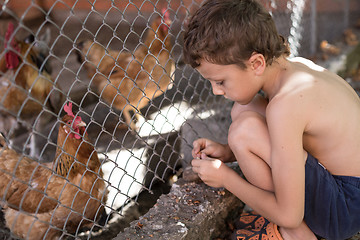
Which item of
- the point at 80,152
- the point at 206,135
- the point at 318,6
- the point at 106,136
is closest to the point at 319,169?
the point at 206,135

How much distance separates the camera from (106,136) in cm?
314

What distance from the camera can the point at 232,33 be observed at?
1.49m

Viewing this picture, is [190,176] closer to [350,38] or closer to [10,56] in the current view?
[10,56]

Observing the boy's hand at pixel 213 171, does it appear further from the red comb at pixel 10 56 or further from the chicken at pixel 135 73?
the red comb at pixel 10 56

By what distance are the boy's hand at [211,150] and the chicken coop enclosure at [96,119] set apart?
0.79 feet

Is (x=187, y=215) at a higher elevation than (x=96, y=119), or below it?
higher

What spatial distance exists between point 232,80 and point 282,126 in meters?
0.29

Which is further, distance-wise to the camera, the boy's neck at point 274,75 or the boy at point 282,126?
the boy's neck at point 274,75

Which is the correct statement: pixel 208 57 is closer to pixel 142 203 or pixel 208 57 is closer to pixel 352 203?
pixel 352 203

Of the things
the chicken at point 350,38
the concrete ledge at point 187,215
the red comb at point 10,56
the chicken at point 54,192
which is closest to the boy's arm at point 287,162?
the concrete ledge at point 187,215

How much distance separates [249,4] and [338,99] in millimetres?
567

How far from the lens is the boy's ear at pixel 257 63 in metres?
1.53

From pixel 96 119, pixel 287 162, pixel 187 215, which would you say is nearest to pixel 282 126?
pixel 287 162

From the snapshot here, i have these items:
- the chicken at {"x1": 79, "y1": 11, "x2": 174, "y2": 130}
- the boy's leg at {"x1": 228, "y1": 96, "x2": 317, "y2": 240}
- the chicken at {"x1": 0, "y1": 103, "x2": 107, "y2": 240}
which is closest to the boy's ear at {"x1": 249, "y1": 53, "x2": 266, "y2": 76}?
the boy's leg at {"x1": 228, "y1": 96, "x2": 317, "y2": 240}
